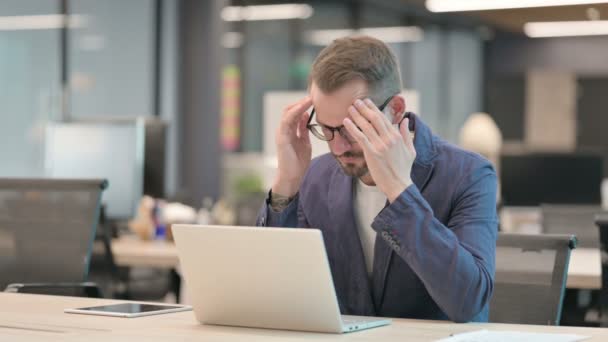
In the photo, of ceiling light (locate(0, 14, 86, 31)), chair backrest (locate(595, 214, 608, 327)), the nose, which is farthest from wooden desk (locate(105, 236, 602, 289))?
ceiling light (locate(0, 14, 86, 31))

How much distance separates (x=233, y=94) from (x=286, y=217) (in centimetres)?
875

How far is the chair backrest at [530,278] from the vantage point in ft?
8.45

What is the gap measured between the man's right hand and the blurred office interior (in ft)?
5.01

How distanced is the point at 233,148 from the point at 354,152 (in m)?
9.18

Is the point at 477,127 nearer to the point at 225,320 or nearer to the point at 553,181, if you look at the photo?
the point at 553,181

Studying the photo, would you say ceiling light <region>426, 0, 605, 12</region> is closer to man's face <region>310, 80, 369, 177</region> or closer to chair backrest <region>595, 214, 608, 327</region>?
chair backrest <region>595, 214, 608, 327</region>

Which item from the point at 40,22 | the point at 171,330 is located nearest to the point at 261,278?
the point at 171,330

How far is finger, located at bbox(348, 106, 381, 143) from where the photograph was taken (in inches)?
88.7

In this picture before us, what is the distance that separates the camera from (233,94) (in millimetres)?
11305

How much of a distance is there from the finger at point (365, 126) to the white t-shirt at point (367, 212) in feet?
0.95

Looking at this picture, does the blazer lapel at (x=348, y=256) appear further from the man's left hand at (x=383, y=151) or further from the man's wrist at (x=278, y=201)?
the man's left hand at (x=383, y=151)

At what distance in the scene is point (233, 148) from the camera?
11484 millimetres

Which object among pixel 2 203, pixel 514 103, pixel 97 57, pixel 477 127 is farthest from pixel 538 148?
pixel 2 203

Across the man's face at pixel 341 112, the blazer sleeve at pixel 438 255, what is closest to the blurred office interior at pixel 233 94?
the blazer sleeve at pixel 438 255
